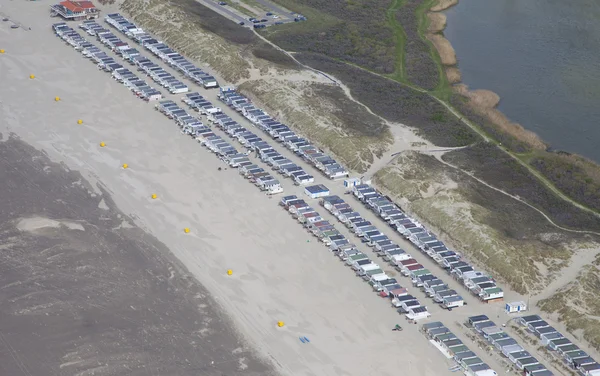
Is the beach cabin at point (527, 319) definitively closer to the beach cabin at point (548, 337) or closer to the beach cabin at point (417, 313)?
the beach cabin at point (548, 337)

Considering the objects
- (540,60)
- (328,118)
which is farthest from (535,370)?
(540,60)

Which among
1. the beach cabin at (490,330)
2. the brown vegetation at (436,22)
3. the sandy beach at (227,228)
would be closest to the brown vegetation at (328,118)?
the sandy beach at (227,228)

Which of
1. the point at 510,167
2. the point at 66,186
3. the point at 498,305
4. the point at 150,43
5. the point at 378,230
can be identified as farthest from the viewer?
the point at 150,43

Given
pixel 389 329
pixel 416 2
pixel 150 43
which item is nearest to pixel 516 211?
pixel 389 329

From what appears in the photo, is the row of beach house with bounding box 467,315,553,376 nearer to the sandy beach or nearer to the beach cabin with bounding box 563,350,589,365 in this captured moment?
the sandy beach

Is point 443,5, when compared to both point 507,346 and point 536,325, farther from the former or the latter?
point 507,346

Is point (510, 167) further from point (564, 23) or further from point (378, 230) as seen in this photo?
point (564, 23)
